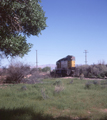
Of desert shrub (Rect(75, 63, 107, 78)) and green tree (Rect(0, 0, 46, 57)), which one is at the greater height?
green tree (Rect(0, 0, 46, 57))

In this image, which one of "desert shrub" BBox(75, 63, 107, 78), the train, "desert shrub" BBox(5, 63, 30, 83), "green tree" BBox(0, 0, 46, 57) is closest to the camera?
"green tree" BBox(0, 0, 46, 57)

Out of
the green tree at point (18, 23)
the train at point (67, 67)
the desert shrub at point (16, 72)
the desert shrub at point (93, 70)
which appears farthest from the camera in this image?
the train at point (67, 67)

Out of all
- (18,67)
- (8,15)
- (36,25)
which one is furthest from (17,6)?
(18,67)

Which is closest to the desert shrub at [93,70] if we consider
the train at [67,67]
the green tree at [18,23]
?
the train at [67,67]

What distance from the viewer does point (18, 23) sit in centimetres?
718

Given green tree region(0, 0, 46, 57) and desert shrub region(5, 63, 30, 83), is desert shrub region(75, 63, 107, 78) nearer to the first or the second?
desert shrub region(5, 63, 30, 83)

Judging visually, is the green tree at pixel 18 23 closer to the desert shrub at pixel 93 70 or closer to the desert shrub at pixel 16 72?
the desert shrub at pixel 16 72

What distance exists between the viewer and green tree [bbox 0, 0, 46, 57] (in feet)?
21.4

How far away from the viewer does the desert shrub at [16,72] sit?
21297 mm

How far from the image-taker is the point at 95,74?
33969 mm

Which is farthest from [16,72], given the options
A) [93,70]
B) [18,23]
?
[93,70]

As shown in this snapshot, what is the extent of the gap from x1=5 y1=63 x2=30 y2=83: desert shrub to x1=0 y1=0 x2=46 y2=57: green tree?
45.0ft

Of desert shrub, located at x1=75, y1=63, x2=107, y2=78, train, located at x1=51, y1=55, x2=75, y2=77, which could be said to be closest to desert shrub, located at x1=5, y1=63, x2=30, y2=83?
train, located at x1=51, y1=55, x2=75, y2=77

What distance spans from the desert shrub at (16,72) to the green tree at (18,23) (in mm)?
13701
